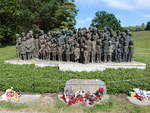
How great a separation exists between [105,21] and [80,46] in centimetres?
3116

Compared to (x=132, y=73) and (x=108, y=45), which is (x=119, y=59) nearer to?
(x=108, y=45)

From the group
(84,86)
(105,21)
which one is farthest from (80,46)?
(105,21)

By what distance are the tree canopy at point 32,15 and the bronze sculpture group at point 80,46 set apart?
19.8 m

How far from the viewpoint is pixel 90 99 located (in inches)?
249

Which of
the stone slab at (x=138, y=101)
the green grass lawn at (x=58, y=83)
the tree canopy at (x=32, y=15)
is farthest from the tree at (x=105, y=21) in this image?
the stone slab at (x=138, y=101)

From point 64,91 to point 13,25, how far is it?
2735 cm

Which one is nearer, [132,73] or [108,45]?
[132,73]

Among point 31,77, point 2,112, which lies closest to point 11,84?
point 31,77

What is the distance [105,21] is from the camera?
3922 cm

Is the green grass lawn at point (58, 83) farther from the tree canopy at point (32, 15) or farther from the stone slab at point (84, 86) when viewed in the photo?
the tree canopy at point (32, 15)

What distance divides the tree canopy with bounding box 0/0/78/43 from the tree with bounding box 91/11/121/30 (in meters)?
9.54

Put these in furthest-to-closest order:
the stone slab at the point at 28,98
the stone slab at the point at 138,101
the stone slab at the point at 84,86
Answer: the stone slab at the point at 84,86 → the stone slab at the point at 28,98 → the stone slab at the point at 138,101

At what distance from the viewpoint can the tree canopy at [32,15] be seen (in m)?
28.9

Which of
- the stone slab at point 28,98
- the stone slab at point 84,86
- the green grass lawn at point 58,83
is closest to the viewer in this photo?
the green grass lawn at point 58,83
